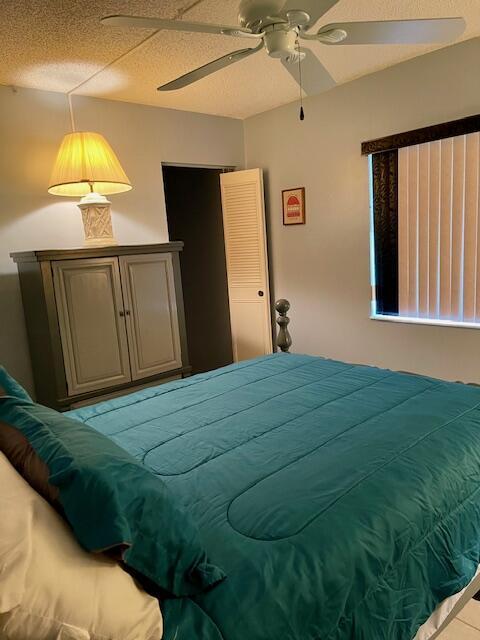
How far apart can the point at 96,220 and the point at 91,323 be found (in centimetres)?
72

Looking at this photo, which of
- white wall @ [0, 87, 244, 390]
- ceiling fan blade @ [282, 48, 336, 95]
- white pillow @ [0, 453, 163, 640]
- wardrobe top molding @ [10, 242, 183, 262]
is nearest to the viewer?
white pillow @ [0, 453, 163, 640]

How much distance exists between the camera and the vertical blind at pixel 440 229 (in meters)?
2.93

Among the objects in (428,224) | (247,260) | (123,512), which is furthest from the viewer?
(247,260)

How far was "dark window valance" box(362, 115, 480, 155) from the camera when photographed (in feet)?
9.27

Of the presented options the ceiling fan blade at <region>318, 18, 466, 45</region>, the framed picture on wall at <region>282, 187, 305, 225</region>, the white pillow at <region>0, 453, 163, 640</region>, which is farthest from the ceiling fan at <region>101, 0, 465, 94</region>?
the framed picture on wall at <region>282, 187, 305, 225</region>

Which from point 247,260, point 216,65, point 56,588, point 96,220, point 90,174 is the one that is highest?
point 216,65

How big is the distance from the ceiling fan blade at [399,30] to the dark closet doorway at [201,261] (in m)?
3.14

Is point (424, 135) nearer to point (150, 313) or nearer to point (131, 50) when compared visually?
point (131, 50)

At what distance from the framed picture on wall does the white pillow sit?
11.3 ft

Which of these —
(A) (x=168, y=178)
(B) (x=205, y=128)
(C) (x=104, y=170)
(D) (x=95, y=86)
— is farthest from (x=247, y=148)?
(C) (x=104, y=170)

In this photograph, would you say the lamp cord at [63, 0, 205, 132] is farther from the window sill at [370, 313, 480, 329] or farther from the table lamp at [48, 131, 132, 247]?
the window sill at [370, 313, 480, 329]

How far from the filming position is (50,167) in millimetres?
3205

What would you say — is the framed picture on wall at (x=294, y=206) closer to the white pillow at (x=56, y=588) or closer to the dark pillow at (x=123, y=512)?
the dark pillow at (x=123, y=512)

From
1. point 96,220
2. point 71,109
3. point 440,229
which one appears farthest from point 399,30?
point 71,109
